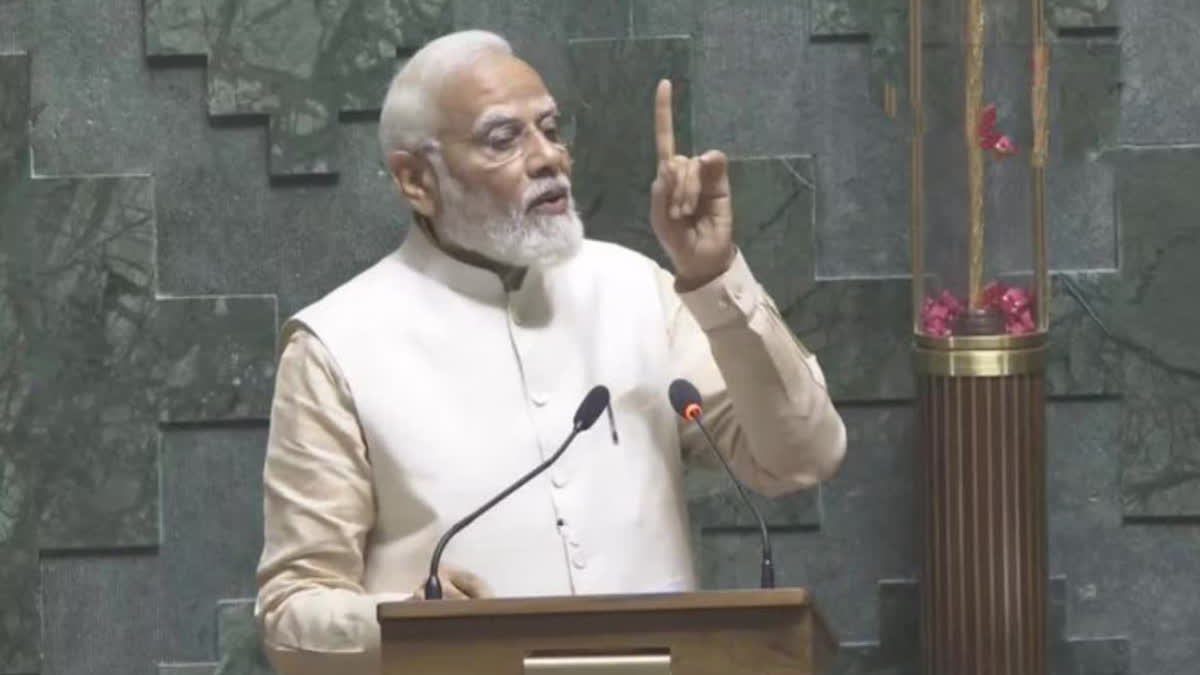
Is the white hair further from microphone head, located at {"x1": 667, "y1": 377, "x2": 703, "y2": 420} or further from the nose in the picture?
microphone head, located at {"x1": 667, "y1": 377, "x2": 703, "y2": 420}

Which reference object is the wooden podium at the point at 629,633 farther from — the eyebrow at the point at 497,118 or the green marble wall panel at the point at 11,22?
the green marble wall panel at the point at 11,22

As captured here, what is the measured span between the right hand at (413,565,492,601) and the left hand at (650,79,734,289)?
0.51m

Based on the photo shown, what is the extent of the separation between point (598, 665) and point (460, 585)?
47cm

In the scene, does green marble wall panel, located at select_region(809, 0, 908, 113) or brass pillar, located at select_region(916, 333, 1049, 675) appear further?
green marble wall panel, located at select_region(809, 0, 908, 113)

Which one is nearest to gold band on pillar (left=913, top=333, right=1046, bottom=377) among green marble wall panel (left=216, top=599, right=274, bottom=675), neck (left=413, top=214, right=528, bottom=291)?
neck (left=413, top=214, right=528, bottom=291)

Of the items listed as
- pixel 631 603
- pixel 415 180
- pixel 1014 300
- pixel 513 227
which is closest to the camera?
pixel 631 603

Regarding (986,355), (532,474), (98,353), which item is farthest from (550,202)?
(98,353)

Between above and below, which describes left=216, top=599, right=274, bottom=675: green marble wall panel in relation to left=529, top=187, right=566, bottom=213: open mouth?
below

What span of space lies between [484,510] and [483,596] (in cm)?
13

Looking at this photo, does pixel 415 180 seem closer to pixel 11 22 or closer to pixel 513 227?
pixel 513 227

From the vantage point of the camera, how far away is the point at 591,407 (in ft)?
13.4

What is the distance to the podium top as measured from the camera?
3711mm

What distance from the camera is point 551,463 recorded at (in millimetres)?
4094

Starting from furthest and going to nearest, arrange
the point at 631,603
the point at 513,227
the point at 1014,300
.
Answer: the point at 1014,300, the point at 513,227, the point at 631,603
